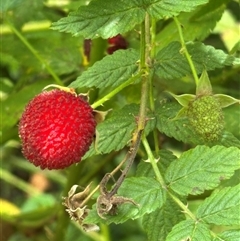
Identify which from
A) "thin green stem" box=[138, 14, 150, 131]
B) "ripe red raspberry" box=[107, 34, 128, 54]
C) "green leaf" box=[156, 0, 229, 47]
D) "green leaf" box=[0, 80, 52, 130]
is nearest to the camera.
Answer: "thin green stem" box=[138, 14, 150, 131]

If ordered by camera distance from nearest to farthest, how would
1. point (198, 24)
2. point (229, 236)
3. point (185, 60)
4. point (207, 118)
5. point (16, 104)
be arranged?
point (229, 236), point (207, 118), point (185, 60), point (198, 24), point (16, 104)

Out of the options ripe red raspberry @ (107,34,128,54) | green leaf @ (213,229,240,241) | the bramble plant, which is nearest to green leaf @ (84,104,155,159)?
the bramble plant

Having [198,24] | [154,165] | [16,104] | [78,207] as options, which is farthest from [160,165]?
[16,104]

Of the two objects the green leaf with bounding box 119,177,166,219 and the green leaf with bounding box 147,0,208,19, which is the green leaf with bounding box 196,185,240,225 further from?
the green leaf with bounding box 147,0,208,19

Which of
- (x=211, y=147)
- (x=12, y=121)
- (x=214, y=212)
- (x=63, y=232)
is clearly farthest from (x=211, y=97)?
(x=63, y=232)

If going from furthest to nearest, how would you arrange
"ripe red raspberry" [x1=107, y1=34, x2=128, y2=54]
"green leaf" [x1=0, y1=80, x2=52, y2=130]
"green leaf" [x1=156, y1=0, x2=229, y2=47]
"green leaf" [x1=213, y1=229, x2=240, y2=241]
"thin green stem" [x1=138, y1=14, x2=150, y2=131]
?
"green leaf" [x1=0, y1=80, x2=52, y2=130] < "ripe red raspberry" [x1=107, y1=34, x2=128, y2=54] < "green leaf" [x1=156, y1=0, x2=229, y2=47] < "thin green stem" [x1=138, y1=14, x2=150, y2=131] < "green leaf" [x1=213, y1=229, x2=240, y2=241]

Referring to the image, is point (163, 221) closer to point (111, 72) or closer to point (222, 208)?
point (222, 208)
